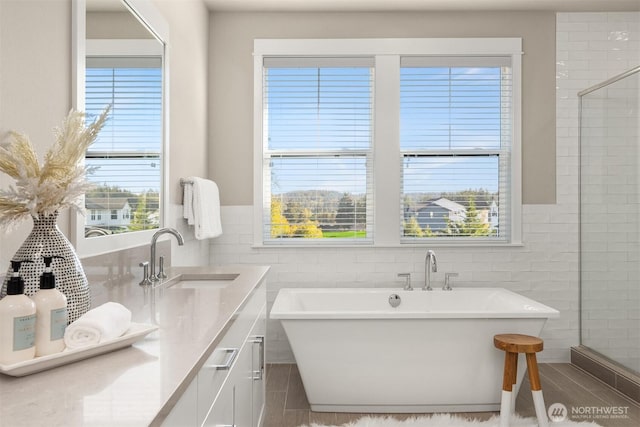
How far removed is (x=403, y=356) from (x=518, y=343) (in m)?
0.67

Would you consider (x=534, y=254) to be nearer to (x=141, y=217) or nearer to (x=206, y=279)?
(x=206, y=279)

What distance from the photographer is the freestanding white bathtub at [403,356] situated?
2818 millimetres

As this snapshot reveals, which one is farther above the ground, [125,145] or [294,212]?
[125,145]

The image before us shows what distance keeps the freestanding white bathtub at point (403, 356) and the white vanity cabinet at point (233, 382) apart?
44cm

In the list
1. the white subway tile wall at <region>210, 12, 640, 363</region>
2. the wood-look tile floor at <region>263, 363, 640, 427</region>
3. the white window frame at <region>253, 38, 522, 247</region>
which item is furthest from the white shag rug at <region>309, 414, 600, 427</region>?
the white window frame at <region>253, 38, 522, 247</region>

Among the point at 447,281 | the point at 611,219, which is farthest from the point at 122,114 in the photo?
the point at 611,219

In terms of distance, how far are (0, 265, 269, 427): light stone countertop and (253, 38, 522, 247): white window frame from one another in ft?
8.35

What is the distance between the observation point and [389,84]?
3861mm

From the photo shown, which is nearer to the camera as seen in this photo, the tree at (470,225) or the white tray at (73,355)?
the white tray at (73,355)

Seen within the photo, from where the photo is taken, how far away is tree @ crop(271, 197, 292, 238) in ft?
12.9

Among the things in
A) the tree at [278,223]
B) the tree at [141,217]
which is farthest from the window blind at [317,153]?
the tree at [141,217]

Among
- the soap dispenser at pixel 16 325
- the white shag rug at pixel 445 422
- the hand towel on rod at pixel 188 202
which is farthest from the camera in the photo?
the hand towel on rod at pixel 188 202

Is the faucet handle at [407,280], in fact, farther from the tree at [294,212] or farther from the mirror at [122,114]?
the mirror at [122,114]

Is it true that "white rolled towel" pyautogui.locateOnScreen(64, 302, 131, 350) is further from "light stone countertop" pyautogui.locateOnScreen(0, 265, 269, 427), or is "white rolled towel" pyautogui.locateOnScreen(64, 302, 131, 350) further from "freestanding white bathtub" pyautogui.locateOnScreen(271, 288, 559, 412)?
"freestanding white bathtub" pyautogui.locateOnScreen(271, 288, 559, 412)
